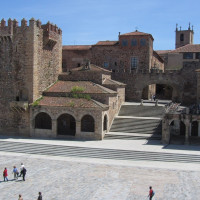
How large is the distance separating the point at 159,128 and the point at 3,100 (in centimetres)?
1685

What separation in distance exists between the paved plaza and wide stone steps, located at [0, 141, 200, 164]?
765mm

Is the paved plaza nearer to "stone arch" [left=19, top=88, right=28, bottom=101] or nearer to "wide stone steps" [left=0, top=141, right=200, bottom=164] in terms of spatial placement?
"wide stone steps" [left=0, top=141, right=200, bottom=164]

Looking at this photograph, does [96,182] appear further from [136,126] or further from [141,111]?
[141,111]

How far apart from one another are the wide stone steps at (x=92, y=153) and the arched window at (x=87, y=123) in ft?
20.5

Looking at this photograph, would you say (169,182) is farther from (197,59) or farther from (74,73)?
(197,59)

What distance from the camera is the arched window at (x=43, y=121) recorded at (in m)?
32.4

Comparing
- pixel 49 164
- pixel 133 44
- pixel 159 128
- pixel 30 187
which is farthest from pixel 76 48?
pixel 30 187

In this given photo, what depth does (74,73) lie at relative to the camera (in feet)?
115

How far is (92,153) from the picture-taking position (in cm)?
2425

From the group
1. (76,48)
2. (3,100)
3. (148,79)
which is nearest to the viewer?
(3,100)

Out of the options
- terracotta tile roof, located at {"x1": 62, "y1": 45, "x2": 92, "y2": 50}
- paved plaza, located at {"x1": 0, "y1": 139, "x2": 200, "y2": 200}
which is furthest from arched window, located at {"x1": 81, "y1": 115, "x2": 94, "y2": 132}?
terracotta tile roof, located at {"x1": 62, "y1": 45, "x2": 92, "y2": 50}

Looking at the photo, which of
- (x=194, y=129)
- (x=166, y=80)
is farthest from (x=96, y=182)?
(x=166, y=80)

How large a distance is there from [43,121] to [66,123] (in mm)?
2634

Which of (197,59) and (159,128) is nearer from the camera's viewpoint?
(159,128)
